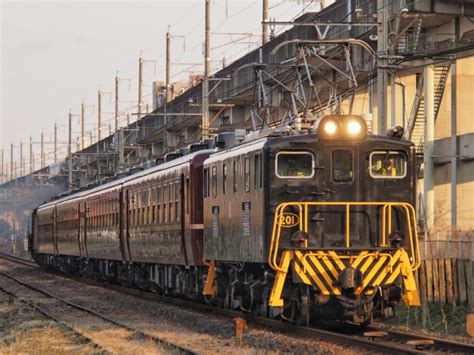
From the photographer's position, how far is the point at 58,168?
106m

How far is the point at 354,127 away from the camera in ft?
57.6

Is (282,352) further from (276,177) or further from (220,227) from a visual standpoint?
(220,227)

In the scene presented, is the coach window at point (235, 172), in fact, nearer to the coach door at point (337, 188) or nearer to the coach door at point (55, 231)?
the coach door at point (337, 188)

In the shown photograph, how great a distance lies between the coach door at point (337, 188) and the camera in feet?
56.9

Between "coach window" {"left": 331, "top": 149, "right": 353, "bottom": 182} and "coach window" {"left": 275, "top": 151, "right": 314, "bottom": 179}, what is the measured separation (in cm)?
38

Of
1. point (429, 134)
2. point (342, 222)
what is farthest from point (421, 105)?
point (342, 222)

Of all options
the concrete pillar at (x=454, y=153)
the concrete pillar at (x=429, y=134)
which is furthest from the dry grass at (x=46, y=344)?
the concrete pillar at (x=454, y=153)

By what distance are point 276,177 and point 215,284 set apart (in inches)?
194

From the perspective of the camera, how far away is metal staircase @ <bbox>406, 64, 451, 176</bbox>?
Answer: 41281 millimetres

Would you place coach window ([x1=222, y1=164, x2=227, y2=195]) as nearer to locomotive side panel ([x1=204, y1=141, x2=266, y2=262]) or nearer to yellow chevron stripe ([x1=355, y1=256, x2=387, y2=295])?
locomotive side panel ([x1=204, y1=141, x2=266, y2=262])

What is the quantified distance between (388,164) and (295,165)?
4.97ft

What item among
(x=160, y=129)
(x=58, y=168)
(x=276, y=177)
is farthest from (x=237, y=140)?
(x=58, y=168)

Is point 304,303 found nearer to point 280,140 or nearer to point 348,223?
point 348,223

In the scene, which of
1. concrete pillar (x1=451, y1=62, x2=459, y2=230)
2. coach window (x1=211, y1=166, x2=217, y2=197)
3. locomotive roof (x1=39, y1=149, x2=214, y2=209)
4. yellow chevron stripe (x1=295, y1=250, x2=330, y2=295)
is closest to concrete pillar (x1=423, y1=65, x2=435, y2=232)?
concrete pillar (x1=451, y1=62, x2=459, y2=230)
